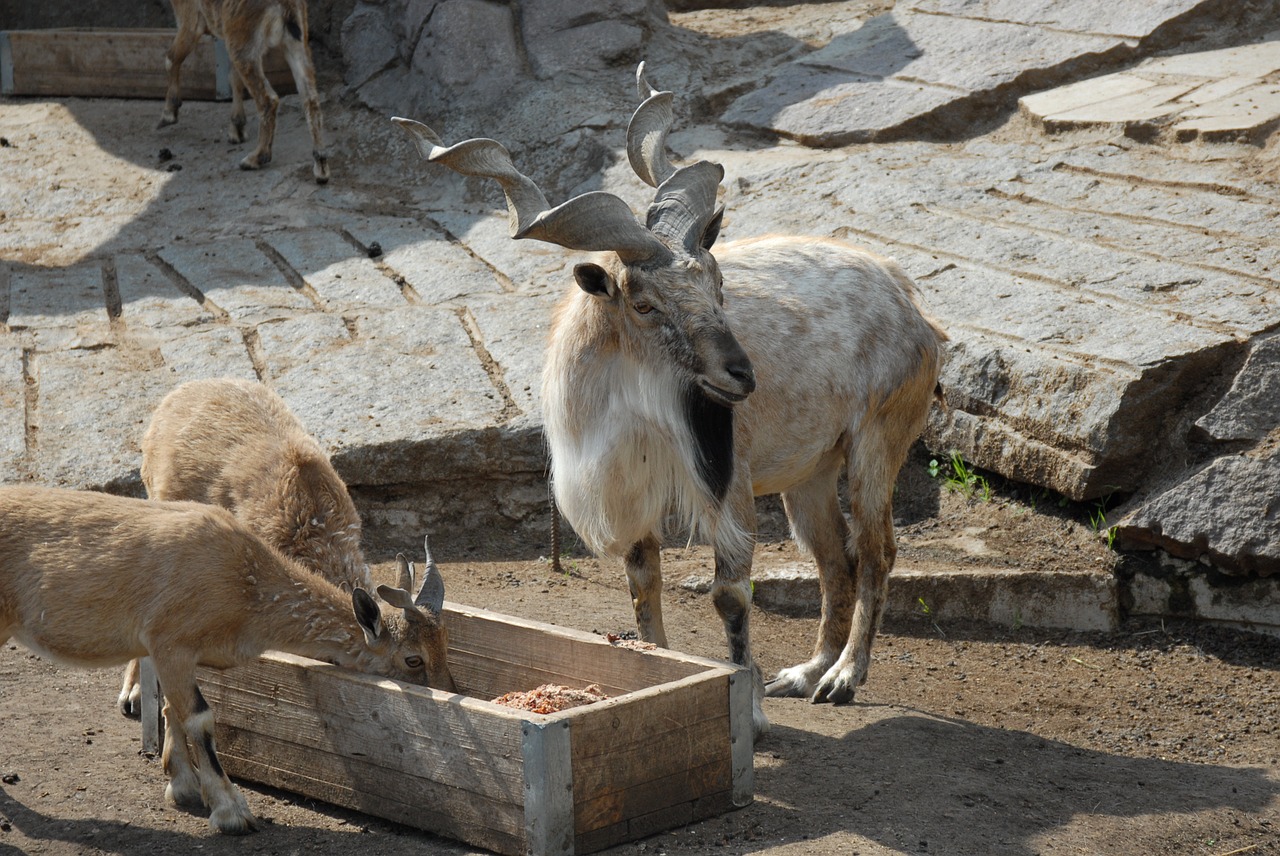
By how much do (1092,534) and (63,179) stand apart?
754cm

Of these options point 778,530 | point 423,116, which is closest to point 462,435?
point 778,530

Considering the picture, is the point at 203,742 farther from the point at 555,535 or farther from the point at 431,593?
the point at 555,535

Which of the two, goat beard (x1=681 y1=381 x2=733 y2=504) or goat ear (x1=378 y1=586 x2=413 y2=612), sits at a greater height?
goat beard (x1=681 y1=381 x2=733 y2=504)

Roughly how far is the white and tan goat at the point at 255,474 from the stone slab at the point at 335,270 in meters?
2.69

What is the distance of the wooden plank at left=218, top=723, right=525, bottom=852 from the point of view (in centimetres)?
372

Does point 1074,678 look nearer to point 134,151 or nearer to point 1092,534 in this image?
point 1092,534

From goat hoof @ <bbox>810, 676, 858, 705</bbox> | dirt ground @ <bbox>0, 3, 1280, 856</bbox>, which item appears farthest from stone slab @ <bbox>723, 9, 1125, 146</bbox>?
goat hoof @ <bbox>810, 676, 858, 705</bbox>

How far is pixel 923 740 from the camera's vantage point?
4797 millimetres

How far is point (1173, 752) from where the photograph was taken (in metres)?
4.95

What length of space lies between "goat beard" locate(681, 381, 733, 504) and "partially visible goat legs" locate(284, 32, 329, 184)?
6.17 meters

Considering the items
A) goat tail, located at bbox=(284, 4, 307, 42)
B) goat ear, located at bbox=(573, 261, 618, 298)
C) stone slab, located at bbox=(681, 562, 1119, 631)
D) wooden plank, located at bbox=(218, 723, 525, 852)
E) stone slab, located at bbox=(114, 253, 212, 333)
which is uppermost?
goat tail, located at bbox=(284, 4, 307, 42)

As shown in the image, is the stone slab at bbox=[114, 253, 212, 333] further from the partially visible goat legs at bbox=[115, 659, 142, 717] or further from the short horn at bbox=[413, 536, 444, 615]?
the short horn at bbox=[413, 536, 444, 615]

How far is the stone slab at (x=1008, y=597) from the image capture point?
19.8 ft

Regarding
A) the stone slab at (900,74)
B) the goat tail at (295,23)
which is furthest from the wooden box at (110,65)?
the stone slab at (900,74)
